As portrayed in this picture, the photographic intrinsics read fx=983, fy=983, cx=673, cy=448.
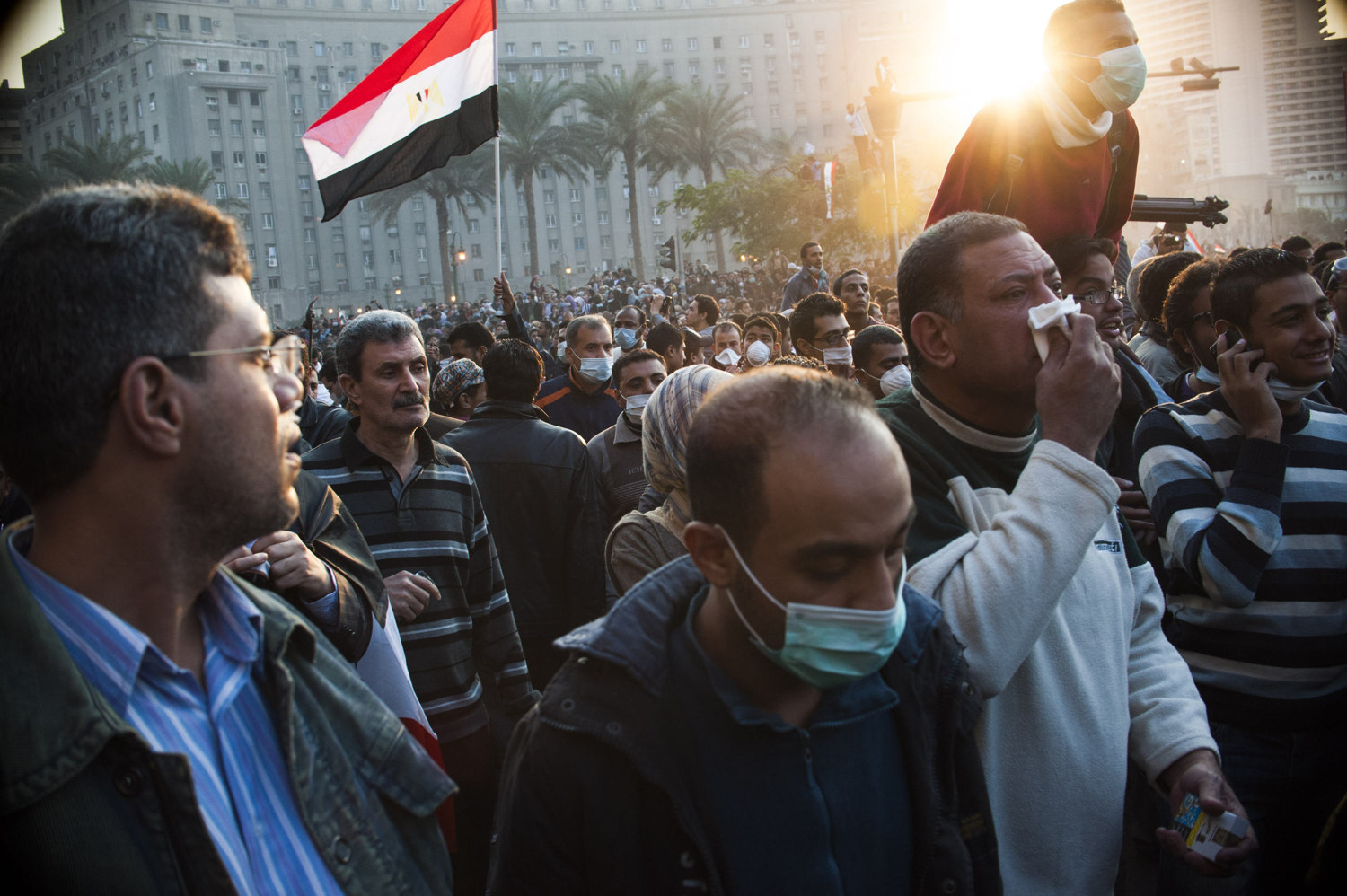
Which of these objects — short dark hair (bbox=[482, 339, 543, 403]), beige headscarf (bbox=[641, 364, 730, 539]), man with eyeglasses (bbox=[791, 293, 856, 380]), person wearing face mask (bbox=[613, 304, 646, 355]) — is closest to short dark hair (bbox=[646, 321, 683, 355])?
man with eyeglasses (bbox=[791, 293, 856, 380])

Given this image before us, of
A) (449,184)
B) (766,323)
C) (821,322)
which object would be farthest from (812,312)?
(449,184)

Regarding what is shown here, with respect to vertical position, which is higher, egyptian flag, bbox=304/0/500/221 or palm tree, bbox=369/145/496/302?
palm tree, bbox=369/145/496/302

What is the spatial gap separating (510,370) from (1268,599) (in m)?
3.66

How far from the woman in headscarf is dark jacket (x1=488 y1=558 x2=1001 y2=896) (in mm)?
1032

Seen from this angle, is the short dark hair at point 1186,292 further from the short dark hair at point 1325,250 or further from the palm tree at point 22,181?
the palm tree at point 22,181

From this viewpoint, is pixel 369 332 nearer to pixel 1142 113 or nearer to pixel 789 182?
pixel 789 182

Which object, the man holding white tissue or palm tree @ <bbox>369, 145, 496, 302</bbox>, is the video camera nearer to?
the man holding white tissue

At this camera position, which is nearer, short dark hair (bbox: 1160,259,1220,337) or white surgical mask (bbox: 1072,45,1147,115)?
white surgical mask (bbox: 1072,45,1147,115)

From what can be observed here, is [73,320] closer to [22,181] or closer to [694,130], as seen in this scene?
[22,181]

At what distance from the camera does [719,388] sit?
1.75m

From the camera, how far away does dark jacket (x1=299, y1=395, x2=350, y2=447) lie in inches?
245

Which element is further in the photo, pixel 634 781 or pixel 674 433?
pixel 674 433

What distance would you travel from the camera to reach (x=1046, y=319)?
→ 7.23 ft

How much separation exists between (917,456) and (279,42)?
10185 cm
